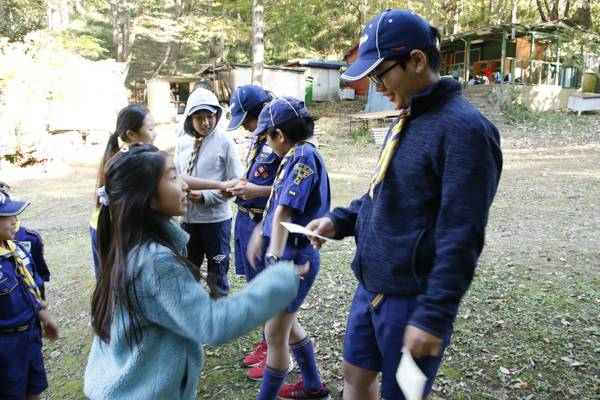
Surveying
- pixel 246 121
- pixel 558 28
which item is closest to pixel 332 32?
pixel 558 28

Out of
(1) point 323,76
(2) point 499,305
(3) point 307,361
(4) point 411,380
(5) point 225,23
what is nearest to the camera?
(4) point 411,380

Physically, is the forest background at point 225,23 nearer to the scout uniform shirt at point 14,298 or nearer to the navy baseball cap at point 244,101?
the navy baseball cap at point 244,101

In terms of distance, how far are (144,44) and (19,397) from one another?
148 ft

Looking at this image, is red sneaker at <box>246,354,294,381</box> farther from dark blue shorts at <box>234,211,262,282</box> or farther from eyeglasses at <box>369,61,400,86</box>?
eyeglasses at <box>369,61,400,86</box>

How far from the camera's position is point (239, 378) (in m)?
3.35

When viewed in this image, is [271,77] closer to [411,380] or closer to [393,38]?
[393,38]

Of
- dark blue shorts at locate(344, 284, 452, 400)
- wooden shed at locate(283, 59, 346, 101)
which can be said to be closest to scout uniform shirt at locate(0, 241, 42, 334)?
dark blue shorts at locate(344, 284, 452, 400)

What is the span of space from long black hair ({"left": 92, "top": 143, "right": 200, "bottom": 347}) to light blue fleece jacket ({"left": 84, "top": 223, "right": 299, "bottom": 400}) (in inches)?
1.5

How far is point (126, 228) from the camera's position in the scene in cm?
165

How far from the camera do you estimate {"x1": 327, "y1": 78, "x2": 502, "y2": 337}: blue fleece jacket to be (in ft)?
4.87

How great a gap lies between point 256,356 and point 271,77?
24.9 meters

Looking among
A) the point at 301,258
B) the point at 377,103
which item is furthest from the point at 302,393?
the point at 377,103

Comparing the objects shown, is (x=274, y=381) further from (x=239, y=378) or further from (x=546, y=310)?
(x=546, y=310)

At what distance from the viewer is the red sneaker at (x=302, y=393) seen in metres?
2.96
